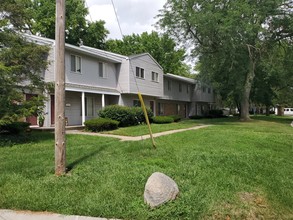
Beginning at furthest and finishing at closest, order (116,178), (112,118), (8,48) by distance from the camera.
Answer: (112,118)
(8,48)
(116,178)

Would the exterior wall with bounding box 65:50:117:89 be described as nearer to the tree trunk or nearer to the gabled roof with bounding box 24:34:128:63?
the gabled roof with bounding box 24:34:128:63

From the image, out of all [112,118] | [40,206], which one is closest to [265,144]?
[40,206]

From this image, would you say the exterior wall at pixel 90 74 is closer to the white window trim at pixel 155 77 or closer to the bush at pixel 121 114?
the bush at pixel 121 114

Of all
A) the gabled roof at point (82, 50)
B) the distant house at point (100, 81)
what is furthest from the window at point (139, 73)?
the gabled roof at point (82, 50)

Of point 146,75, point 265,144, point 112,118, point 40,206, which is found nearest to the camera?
point 40,206

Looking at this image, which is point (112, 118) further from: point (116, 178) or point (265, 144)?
point (116, 178)

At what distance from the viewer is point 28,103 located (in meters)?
11.3

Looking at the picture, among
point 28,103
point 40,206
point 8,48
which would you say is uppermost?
point 8,48

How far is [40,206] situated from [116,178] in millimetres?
1582

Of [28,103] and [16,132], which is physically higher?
[28,103]

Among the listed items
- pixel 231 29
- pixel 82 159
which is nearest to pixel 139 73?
pixel 231 29

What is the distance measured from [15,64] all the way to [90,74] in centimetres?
861

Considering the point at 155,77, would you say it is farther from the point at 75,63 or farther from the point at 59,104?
the point at 59,104

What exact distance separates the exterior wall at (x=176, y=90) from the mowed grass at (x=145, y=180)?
23.0 m
